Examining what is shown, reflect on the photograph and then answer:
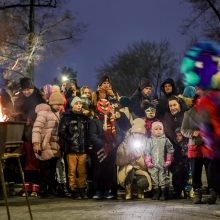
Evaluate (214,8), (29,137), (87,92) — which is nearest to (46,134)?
(29,137)

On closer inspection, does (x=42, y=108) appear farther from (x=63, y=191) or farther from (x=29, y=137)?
(x=63, y=191)

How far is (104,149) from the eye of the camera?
10.5 m

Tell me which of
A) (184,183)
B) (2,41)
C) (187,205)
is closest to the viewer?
(187,205)

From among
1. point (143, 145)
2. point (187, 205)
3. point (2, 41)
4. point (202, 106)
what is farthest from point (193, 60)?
point (2, 41)

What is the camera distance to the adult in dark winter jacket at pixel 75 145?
1045cm

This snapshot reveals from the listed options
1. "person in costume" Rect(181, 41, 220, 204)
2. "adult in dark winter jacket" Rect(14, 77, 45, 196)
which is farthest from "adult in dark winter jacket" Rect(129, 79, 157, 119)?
"person in costume" Rect(181, 41, 220, 204)

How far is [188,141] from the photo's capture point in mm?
10492

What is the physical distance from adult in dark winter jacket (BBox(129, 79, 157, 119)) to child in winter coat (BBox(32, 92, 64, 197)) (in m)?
1.51

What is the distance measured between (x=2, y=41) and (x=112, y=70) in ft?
126

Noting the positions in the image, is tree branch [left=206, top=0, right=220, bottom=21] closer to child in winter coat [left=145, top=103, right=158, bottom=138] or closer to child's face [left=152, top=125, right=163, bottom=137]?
child in winter coat [left=145, top=103, right=158, bottom=138]

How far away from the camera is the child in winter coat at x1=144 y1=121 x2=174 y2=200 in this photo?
1017 centimetres

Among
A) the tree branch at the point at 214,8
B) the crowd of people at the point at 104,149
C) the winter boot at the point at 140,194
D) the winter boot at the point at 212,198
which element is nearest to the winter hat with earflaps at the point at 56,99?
the crowd of people at the point at 104,149

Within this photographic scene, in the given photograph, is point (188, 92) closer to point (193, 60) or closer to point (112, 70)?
point (193, 60)

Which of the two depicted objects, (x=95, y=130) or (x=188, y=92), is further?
(x=188, y=92)
